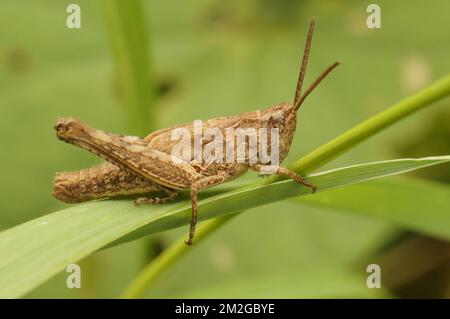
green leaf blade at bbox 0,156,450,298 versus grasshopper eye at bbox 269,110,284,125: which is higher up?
grasshopper eye at bbox 269,110,284,125

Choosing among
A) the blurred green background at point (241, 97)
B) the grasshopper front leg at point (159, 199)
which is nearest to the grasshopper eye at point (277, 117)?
the grasshopper front leg at point (159, 199)

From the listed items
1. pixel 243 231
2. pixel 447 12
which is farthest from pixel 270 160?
pixel 447 12

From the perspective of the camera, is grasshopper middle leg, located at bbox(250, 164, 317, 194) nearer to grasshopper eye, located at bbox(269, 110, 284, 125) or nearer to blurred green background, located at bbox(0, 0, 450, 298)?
grasshopper eye, located at bbox(269, 110, 284, 125)

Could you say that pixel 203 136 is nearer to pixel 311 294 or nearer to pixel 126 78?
pixel 126 78

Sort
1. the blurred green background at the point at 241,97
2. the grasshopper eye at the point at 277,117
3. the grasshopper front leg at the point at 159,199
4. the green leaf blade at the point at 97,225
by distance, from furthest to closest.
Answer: the blurred green background at the point at 241,97 → the grasshopper eye at the point at 277,117 → the grasshopper front leg at the point at 159,199 → the green leaf blade at the point at 97,225

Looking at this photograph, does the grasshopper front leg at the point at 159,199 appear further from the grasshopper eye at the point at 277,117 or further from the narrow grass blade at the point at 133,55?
the narrow grass blade at the point at 133,55

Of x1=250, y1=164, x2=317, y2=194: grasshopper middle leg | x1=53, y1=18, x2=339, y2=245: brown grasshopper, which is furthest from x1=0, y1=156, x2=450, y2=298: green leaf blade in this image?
x1=53, y1=18, x2=339, y2=245: brown grasshopper

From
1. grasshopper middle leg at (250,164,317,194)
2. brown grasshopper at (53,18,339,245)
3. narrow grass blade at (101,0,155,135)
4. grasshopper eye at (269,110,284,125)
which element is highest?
narrow grass blade at (101,0,155,135)
